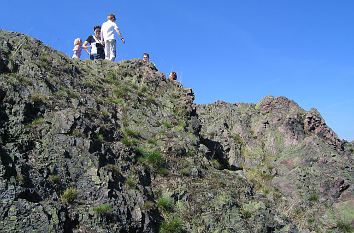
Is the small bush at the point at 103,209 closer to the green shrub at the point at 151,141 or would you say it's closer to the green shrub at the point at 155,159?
the green shrub at the point at 155,159

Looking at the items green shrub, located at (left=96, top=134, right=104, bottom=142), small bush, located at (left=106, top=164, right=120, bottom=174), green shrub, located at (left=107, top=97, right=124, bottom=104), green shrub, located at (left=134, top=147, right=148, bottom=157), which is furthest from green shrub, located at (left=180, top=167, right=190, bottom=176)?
green shrub, located at (left=107, top=97, right=124, bottom=104)

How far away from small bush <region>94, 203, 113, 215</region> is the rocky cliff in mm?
30

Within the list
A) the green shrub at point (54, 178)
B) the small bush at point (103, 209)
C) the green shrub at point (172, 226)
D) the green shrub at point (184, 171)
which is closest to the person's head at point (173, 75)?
the green shrub at point (184, 171)

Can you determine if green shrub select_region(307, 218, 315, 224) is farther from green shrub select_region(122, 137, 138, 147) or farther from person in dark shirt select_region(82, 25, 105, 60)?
person in dark shirt select_region(82, 25, 105, 60)

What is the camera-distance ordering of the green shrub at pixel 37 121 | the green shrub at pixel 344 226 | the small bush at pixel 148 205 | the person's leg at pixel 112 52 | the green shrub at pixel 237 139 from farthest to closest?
the green shrub at pixel 237 139 < the person's leg at pixel 112 52 < the green shrub at pixel 344 226 < the green shrub at pixel 37 121 < the small bush at pixel 148 205

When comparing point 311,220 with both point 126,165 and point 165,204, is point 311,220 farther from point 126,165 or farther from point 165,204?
point 126,165

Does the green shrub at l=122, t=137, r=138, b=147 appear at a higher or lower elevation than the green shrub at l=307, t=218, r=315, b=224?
higher

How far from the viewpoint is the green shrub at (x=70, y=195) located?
9336mm

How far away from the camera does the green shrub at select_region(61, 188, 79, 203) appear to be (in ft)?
30.6

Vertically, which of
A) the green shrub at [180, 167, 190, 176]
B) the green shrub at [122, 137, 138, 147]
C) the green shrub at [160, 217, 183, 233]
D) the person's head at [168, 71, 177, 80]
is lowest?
the green shrub at [160, 217, 183, 233]

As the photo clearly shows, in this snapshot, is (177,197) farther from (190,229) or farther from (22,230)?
(22,230)

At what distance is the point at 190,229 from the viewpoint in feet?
34.2

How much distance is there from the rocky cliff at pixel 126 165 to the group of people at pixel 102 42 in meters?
1.16

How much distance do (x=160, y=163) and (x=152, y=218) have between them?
9.59ft
